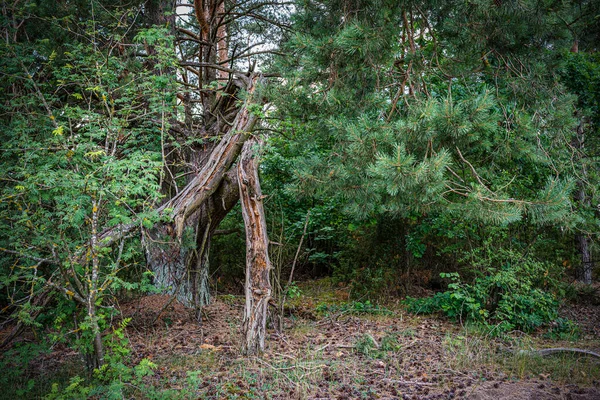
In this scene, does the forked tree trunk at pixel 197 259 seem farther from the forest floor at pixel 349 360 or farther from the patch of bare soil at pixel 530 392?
the patch of bare soil at pixel 530 392

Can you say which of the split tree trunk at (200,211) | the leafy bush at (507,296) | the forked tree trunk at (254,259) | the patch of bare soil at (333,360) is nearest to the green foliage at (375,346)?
the patch of bare soil at (333,360)

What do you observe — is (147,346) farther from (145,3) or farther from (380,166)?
(145,3)

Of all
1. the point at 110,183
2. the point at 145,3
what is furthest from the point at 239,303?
the point at 145,3

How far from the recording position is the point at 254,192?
4.93 meters

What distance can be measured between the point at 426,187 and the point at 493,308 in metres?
3.10

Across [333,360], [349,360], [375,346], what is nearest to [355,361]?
[349,360]

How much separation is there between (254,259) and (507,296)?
325 centimetres

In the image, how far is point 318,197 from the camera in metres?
5.32

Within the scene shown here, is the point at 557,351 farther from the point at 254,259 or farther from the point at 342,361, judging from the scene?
the point at 254,259

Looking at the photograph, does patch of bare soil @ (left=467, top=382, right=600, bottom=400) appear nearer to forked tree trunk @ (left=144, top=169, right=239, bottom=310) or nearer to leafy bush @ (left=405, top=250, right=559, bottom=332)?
leafy bush @ (left=405, top=250, right=559, bottom=332)

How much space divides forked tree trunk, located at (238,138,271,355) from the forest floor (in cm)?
25

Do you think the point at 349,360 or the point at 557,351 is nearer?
the point at 349,360

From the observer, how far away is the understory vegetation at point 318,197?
3.33m

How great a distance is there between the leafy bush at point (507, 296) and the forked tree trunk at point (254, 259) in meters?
2.35
